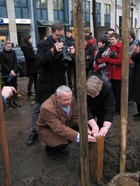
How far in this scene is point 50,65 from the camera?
384cm

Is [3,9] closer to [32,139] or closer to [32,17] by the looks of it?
[32,17]

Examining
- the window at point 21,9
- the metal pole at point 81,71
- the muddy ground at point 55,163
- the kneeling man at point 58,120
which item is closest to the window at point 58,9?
the window at point 21,9

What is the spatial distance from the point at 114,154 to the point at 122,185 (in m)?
0.70

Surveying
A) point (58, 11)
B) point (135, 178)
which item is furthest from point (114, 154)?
point (58, 11)

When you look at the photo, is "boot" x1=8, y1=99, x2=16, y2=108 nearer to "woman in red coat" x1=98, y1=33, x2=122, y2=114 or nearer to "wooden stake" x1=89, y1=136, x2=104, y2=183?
"woman in red coat" x1=98, y1=33, x2=122, y2=114

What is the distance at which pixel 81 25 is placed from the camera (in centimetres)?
211

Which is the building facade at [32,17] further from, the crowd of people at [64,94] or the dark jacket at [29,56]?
A: the crowd of people at [64,94]

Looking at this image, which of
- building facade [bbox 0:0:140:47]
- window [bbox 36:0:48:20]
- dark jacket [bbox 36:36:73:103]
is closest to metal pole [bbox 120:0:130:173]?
dark jacket [bbox 36:36:73:103]

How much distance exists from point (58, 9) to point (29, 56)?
2345 centimetres

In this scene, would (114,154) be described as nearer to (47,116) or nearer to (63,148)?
(63,148)

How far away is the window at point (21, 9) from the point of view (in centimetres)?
2451

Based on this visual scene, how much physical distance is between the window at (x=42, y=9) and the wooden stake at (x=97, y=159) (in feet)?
82.6

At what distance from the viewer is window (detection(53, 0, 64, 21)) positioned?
Result: 1119 inches

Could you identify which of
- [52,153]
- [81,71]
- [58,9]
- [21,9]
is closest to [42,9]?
[58,9]
